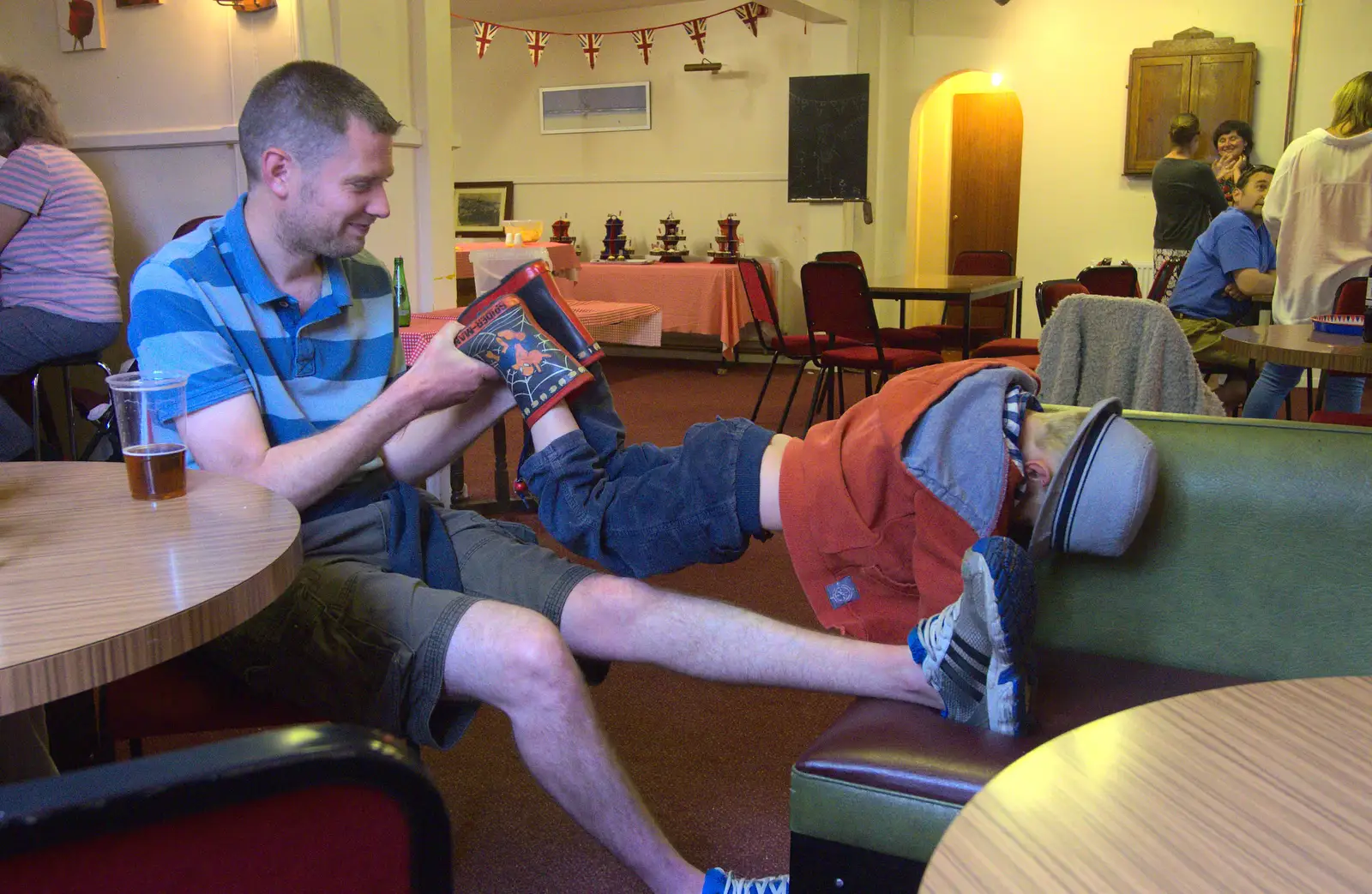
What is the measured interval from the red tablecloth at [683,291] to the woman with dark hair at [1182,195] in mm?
2638

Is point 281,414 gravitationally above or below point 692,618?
above

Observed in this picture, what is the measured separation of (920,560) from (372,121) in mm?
1045

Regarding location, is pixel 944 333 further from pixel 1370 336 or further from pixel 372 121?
pixel 372 121

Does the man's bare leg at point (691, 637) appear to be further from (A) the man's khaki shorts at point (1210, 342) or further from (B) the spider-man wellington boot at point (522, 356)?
(A) the man's khaki shorts at point (1210, 342)

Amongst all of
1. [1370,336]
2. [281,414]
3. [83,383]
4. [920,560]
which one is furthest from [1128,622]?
A: [83,383]

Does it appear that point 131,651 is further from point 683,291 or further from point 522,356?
point 683,291

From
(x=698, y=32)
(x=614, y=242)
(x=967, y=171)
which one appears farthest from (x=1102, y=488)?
(x=967, y=171)

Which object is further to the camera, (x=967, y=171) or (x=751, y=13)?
(x=967, y=171)

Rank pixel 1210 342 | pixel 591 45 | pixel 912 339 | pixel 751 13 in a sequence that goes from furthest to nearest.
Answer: pixel 591 45 → pixel 751 13 → pixel 912 339 → pixel 1210 342

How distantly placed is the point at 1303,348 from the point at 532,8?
6986mm

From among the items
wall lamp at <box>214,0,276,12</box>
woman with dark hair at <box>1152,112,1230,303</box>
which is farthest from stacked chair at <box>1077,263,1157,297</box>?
wall lamp at <box>214,0,276,12</box>

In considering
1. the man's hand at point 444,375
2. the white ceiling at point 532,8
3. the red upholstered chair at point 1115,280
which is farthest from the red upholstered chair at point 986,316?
the man's hand at point 444,375

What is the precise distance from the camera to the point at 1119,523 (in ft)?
4.80

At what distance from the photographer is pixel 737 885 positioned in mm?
1468
